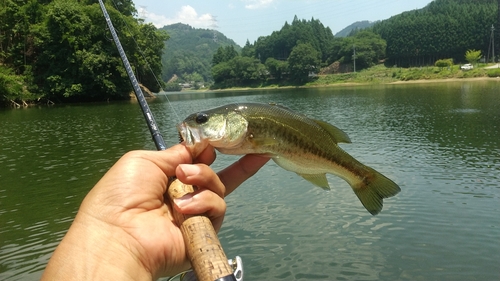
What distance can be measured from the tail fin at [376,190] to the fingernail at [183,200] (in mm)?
1929

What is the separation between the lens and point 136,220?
2873 millimetres

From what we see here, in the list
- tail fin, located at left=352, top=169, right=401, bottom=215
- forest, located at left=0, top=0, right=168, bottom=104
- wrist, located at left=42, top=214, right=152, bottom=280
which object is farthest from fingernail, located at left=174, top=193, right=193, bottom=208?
forest, located at left=0, top=0, right=168, bottom=104

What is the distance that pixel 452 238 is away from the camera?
984cm

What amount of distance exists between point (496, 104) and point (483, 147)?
20775 millimetres

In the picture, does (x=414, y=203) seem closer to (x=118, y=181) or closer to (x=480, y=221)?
(x=480, y=221)

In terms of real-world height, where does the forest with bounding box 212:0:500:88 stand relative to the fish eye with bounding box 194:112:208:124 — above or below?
above

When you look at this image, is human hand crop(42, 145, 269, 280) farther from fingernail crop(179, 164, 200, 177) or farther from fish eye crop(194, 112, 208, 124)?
fish eye crop(194, 112, 208, 124)

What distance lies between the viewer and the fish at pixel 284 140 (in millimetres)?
3125

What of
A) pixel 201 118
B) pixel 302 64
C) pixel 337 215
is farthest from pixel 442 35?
pixel 201 118

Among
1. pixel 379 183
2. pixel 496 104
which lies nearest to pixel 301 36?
pixel 496 104

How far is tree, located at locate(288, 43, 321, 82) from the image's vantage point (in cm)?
14475

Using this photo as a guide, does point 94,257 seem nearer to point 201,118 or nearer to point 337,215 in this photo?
point 201,118

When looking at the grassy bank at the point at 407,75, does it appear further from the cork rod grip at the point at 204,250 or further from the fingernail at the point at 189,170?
the cork rod grip at the point at 204,250

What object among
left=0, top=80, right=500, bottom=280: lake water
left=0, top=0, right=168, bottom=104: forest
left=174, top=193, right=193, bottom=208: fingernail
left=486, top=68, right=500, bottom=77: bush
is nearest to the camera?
left=174, top=193, right=193, bottom=208: fingernail
